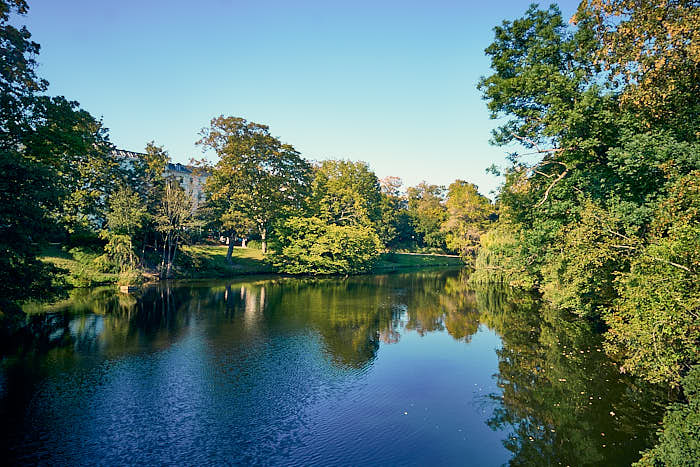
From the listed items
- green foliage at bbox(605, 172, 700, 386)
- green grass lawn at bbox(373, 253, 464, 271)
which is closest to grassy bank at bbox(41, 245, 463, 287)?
green grass lawn at bbox(373, 253, 464, 271)

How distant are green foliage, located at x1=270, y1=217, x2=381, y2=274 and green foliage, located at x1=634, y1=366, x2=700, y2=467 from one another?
38204 millimetres

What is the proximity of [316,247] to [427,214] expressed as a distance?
4082 cm

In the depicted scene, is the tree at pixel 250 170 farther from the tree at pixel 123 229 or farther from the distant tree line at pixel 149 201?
the tree at pixel 123 229

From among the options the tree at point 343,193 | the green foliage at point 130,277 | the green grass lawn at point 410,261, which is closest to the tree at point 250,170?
the tree at point 343,193

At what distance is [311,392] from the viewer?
12492 mm

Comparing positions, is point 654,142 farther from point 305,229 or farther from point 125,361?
point 305,229

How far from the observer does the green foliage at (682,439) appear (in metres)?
7.33

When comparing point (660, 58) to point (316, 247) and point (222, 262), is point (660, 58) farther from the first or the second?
point (222, 262)

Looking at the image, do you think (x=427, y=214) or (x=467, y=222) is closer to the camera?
(x=467, y=222)

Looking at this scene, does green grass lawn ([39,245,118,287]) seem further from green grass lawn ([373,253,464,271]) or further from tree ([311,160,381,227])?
green grass lawn ([373,253,464,271])

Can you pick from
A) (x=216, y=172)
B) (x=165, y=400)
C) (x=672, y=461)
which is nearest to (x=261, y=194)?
(x=216, y=172)

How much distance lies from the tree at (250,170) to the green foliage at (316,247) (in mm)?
2691

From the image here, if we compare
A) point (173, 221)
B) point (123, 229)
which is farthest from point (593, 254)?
point (173, 221)

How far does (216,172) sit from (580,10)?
3407 cm
